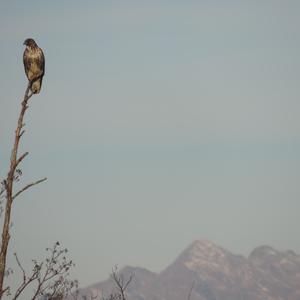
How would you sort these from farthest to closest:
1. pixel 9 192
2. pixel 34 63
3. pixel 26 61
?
1. pixel 26 61
2. pixel 34 63
3. pixel 9 192

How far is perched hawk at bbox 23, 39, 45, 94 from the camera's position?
22219 mm

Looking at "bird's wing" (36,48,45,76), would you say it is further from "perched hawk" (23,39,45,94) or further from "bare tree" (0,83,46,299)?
"bare tree" (0,83,46,299)

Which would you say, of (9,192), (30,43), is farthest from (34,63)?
(9,192)

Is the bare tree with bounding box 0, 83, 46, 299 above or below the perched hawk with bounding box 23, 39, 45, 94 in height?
below

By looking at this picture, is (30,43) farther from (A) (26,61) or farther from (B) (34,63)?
(B) (34,63)

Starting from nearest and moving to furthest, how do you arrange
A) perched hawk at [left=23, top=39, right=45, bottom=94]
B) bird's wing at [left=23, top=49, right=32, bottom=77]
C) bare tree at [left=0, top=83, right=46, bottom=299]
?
bare tree at [left=0, top=83, right=46, bottom=299] < perched hawk at [left=23, top=39, right=45, bottom=94] < bird's wing at [left=23, top=49, right=32, bottom=77]

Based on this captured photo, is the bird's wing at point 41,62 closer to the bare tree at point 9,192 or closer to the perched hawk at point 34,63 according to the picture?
the perched hawk at point 34,63

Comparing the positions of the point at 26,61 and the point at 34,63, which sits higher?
the point at 26,61

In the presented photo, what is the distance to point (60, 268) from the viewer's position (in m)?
30.5

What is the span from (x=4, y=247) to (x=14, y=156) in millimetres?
1806

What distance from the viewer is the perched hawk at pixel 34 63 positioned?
2222 cm

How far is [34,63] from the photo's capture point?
2303 cm

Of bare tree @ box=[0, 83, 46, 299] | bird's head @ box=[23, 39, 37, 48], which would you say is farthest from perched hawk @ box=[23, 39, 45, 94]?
bare tree @ box=[0, 83, 46, 299]

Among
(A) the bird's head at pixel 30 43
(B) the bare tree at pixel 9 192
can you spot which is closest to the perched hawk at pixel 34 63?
(A) the bird's head at pixel 30 43
